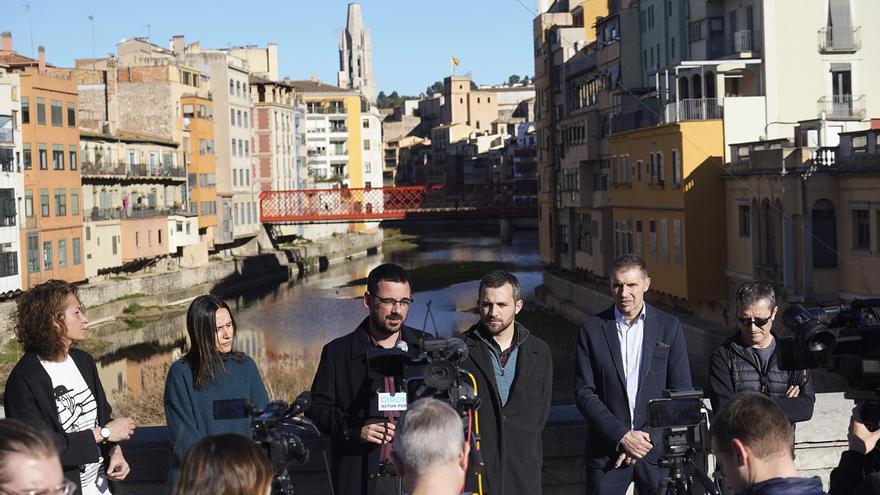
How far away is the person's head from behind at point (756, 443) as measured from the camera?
13.6 feet

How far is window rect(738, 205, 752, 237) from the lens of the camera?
32381mm

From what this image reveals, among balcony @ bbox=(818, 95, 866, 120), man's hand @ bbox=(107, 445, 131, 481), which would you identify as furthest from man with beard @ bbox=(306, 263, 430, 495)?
balcony @ bbox=(818, 95, 866, 120)

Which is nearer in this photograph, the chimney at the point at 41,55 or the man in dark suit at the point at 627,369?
the man in dark suit at the point at 627,369

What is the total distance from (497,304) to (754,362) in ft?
4.67

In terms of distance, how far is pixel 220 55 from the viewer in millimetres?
74438

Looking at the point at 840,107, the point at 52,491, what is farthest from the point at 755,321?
the point at 840,107

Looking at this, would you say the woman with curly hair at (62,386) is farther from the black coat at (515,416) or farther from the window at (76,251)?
the window at (76,251)

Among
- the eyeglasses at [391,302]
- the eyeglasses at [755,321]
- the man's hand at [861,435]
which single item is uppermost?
the eyeglasses at [391,302]

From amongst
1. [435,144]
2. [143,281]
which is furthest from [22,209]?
[435,144]

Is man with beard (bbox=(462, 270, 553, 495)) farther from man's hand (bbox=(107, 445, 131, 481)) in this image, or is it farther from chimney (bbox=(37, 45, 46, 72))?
chimney (bbox=(37, 45, 46, 72))

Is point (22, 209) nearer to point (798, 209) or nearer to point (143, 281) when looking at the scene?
point (143, 281)

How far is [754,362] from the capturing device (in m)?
6.95

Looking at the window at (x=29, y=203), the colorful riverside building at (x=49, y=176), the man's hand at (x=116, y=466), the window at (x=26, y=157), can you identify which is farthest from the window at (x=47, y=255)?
the man's hand at (x=116, y=466)

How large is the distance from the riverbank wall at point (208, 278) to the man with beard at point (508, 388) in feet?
105
